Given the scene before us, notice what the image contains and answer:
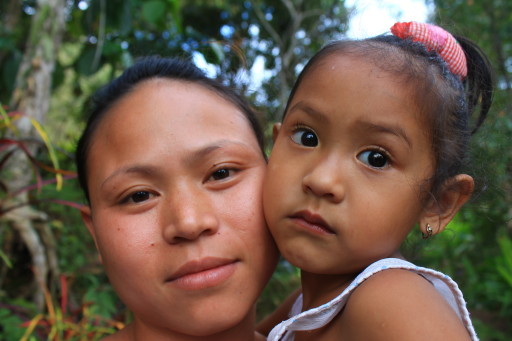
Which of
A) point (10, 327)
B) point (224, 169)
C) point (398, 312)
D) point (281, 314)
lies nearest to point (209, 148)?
point (224, 169)

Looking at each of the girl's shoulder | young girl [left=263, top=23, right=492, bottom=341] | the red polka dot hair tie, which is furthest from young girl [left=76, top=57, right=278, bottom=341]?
the red polka dot hair tie

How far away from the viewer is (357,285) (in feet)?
3.83

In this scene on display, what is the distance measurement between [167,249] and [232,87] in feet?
2.59

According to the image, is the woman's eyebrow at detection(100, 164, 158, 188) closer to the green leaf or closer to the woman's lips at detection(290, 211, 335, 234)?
the woman's lips at detection(290, 211, 335, 234)

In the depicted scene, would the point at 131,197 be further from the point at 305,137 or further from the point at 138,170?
the point at 305,137

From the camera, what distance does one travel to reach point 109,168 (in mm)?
1451

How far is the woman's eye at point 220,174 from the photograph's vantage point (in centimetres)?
144

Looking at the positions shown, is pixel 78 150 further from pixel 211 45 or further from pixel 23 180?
pixel 23 180

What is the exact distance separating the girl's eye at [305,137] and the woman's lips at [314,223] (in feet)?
0.65

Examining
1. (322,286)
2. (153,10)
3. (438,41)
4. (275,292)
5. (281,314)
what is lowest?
(275,292)

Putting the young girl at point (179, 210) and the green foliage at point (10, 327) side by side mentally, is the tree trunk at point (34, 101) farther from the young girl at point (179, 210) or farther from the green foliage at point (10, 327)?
the young girl at point (179, 210)

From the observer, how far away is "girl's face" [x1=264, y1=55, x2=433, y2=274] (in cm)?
121

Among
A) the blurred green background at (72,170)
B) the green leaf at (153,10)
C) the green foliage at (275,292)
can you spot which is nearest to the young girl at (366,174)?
the blurred green background at (72,170)

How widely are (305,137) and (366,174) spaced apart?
0.70 feet
